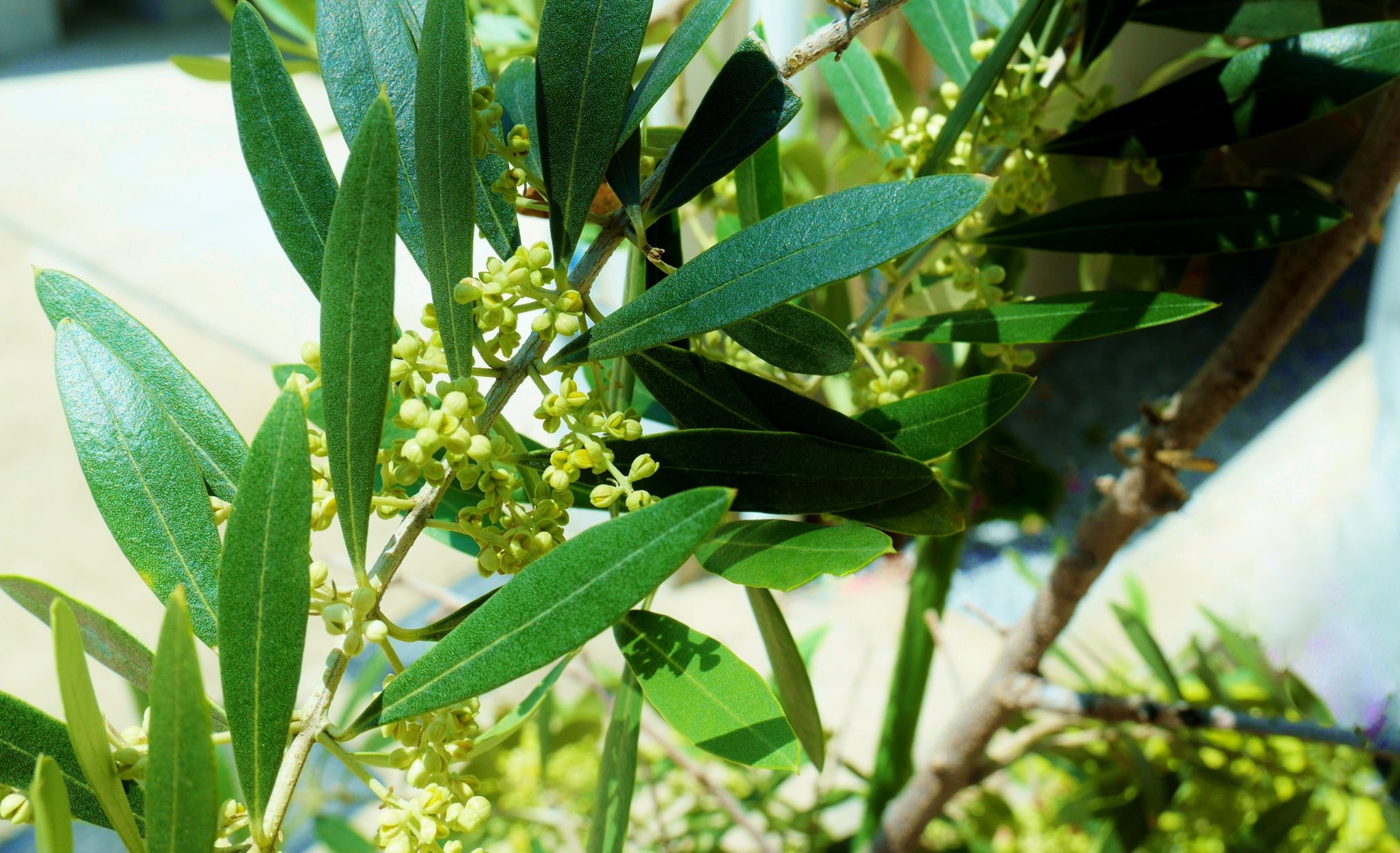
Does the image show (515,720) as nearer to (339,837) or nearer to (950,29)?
(950,29)

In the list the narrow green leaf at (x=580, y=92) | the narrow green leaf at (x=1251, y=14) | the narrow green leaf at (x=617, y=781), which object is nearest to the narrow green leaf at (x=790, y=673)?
the narrow green leaf at (x=617, y=781)

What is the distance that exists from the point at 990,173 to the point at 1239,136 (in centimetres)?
9

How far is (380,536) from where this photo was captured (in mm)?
1327

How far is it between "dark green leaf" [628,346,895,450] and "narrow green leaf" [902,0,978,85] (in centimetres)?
23

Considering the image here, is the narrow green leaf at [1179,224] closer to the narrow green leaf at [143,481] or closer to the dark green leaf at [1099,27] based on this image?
the dark green leaf at [1099,27]

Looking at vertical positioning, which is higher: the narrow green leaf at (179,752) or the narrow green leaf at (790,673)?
the narrow green leaf at (179,752)

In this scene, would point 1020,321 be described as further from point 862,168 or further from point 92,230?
point 92,230

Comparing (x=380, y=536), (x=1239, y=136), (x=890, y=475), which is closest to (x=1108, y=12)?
(x=1239, y=136)

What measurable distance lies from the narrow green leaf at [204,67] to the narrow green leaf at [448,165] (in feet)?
1.43

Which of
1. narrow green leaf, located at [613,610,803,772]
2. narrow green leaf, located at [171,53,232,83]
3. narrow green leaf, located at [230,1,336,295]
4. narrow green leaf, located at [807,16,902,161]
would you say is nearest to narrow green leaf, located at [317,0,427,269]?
narrow green leaf, located at [230,1,336,295]

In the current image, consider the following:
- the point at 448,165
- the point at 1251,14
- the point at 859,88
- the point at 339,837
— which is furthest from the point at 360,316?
the point at 339,837

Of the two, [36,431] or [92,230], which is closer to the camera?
[36,431]

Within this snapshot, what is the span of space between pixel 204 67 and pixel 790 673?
1.66ft

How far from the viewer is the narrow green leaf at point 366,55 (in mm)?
282
